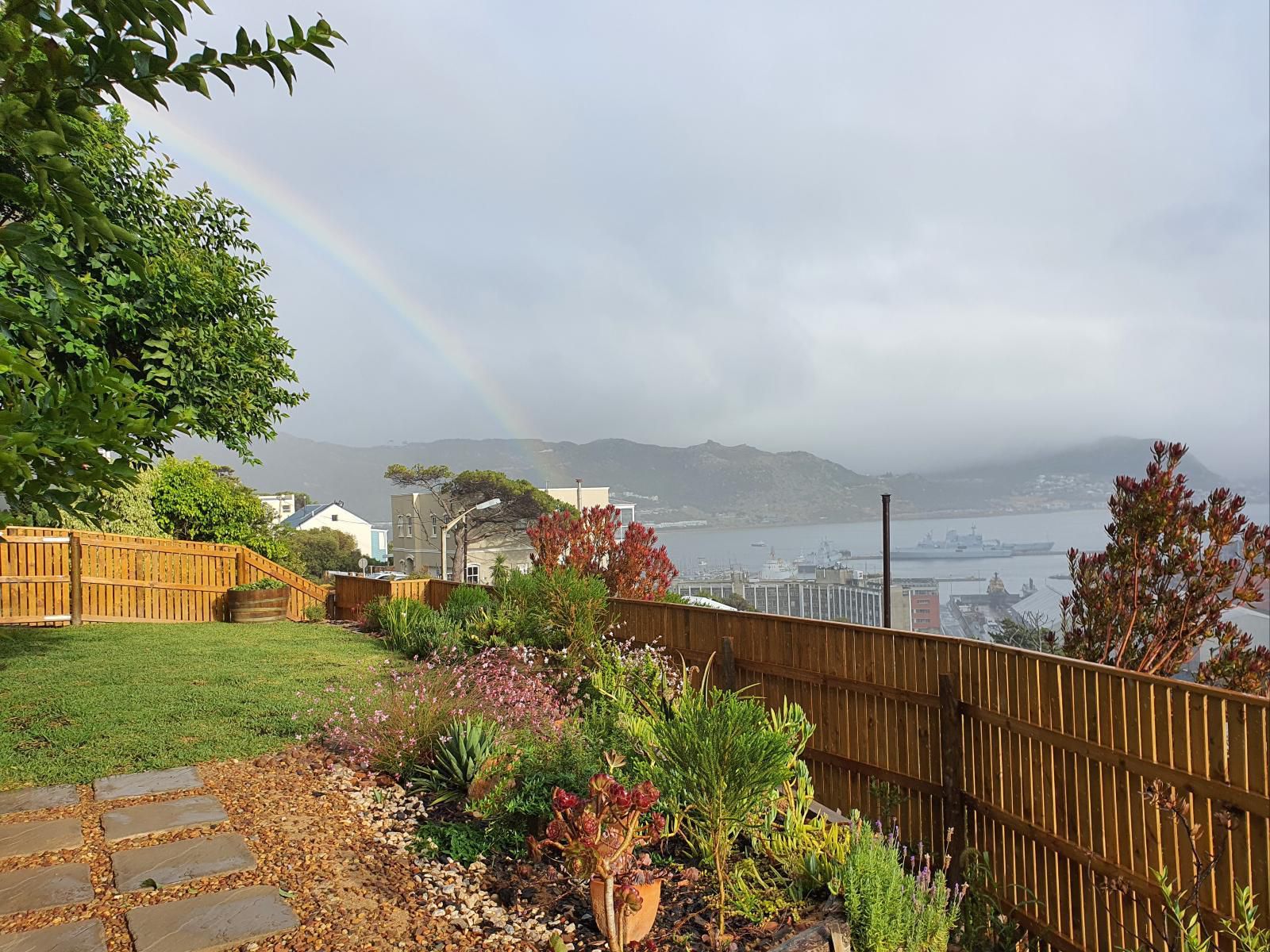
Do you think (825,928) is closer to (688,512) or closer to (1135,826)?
(1135,826)

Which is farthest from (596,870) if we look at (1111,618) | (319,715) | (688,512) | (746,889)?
(688,512)

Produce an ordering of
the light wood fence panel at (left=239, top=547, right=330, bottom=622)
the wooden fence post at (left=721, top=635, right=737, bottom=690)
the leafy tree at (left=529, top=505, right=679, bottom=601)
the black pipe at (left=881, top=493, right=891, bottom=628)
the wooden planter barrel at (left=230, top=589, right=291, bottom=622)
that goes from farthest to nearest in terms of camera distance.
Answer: the light wood fence panel at (left=239, top=547, right=330, bottom=622) → the wooden planter barrel at (left=230, top=589, right=291, bottom=622) → the leafy tree at (left=529, top=505, right=679, bottom=601) → the black pipe at (left=881, top=493, right=891, bottom=628) → the wooden fence post at (left=721, top=635, right=737, bottom=690)

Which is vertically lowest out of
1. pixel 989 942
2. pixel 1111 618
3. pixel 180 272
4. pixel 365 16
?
pixel 989 942

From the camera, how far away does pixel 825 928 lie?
3396 millimetres

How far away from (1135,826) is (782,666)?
128 inches

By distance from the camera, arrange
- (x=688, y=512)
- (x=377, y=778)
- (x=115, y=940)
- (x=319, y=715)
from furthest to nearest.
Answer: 1. (x=688, y=512)
2. (x=319, y=715)
3. (x=377, y=778)
4. (x=115, y=940)

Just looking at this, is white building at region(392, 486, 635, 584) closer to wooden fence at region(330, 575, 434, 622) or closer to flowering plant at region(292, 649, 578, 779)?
wooden fence at region(330, 575, 434, 622)

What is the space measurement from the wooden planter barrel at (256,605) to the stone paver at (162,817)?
435 inches

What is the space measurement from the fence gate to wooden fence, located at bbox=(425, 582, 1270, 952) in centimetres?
1222

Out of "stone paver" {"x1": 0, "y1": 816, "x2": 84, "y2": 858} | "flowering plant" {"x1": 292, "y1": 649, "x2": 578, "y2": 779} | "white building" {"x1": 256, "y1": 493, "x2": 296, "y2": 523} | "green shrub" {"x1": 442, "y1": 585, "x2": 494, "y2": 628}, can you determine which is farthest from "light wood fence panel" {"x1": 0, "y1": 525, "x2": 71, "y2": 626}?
"white building" {"x1": 256, "y1": 493, "x2": 296, "y2": 523}

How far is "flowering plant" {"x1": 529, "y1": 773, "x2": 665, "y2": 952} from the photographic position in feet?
11.1

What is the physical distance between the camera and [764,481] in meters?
98.6

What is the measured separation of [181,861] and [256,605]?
39.7 feet

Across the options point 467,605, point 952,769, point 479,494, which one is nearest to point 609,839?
point 952,769
